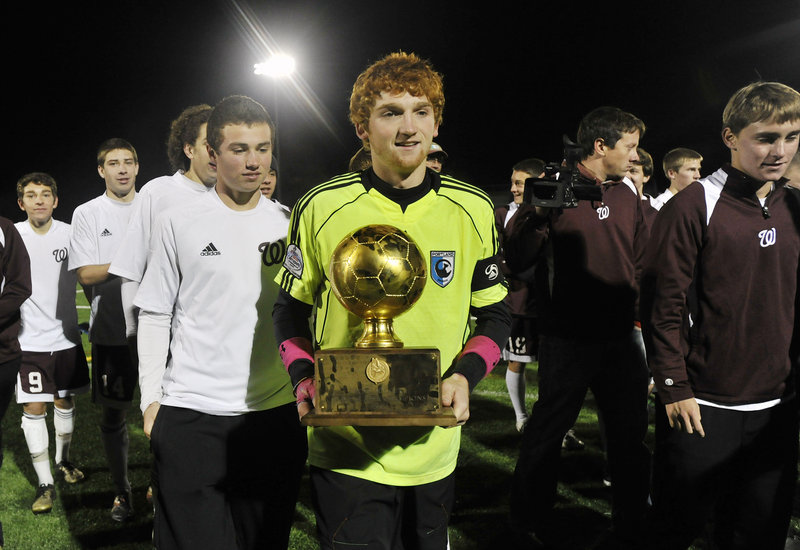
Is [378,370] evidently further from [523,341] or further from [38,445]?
[523,341]

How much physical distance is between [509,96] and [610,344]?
64.5 ft

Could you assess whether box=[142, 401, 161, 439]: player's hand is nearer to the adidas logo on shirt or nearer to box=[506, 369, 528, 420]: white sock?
the adidas logo on shirt

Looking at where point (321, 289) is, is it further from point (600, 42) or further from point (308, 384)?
point (600, 42)

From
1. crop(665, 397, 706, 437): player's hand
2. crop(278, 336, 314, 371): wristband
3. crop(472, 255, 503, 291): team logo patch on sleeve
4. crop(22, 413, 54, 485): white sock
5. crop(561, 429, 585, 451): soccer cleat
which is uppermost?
crop(472, 255, 503, 291): team logo patch on sleeve

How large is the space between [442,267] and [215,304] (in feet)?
3.37

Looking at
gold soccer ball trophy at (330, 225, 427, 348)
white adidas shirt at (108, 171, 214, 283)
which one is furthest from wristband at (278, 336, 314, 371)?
white adidas shirt at (108, 171, 214, 283)

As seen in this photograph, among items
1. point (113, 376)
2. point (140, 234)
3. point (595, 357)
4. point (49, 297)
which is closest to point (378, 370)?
point (140, 234)

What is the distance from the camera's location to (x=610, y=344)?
12.7 feet

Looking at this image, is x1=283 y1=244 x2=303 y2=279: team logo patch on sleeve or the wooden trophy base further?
x1=283 y1=244 x2=303 y2=279: team logo patch on sleeve

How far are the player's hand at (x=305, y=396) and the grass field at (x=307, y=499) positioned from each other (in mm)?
2603

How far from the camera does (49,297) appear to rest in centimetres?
547

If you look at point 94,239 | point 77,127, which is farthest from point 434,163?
point 77,127

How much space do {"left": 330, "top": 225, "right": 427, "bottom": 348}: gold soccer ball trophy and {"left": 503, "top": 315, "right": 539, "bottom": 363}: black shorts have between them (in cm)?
485

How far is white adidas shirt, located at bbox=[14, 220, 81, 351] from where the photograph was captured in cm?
534
